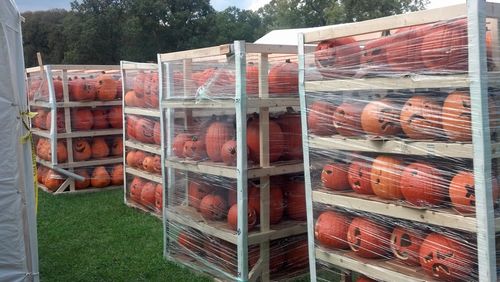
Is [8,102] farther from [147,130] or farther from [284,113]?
[147,130]

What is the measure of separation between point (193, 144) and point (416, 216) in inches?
114

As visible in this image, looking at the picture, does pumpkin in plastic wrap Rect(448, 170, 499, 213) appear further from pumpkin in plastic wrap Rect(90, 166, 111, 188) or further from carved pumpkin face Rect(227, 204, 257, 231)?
pumpkin in plastic wrap Rect(90, 166, 111, 188)

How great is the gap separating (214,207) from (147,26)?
42.2 metres

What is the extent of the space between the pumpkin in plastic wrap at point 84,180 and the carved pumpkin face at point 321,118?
679 centimetres

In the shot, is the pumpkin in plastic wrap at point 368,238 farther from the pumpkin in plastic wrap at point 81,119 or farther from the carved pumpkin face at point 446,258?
the pumpkin in plastic wrap at point 81,119

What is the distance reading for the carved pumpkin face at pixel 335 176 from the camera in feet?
15.1

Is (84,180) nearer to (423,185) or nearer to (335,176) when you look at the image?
(335,176)

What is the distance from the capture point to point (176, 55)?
6277 millimetres

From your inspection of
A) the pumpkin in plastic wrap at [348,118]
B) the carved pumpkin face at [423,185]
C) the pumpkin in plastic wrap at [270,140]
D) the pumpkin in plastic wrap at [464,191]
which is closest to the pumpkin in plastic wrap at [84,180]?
the pumpkin in plastic wrap at [270,140]

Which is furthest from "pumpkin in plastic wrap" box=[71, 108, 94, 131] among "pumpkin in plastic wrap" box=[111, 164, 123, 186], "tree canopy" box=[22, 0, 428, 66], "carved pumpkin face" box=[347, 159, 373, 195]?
"tree canopy" box=[22, 0, 428, 66]

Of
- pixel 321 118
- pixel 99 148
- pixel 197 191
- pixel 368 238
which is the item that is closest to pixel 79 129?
pixel 99 148

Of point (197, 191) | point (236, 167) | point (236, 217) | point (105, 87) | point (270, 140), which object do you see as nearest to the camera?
point (236, 167)

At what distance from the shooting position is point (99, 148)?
10.6 m

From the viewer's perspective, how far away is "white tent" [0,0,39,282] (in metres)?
4.27
